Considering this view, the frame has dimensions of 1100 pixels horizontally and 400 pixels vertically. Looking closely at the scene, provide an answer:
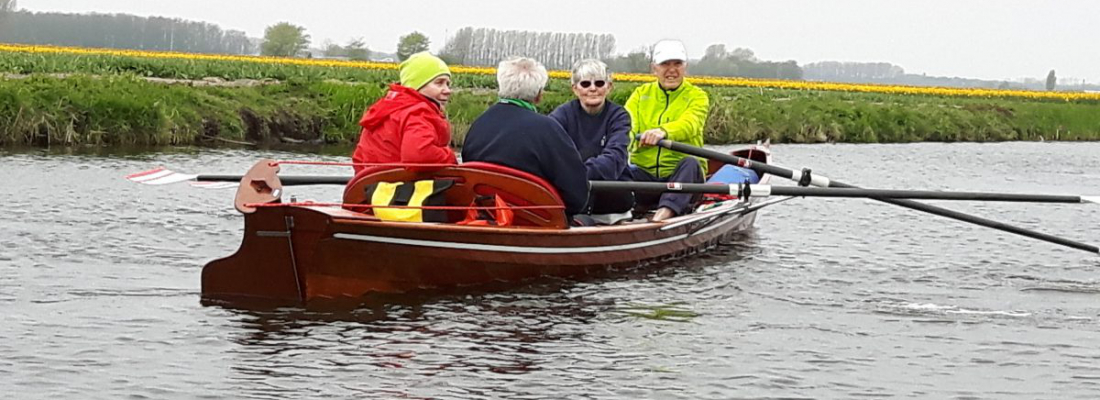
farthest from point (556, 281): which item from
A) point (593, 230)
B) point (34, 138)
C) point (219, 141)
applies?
point (219, 141)

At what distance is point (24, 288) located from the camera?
9898 millimetres

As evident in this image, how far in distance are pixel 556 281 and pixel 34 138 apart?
14.1m

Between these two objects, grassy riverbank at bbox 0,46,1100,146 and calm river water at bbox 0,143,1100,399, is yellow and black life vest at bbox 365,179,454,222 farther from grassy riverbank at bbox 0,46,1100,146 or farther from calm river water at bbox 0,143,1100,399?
grassy riverbank at bbox 0,46,1100,146

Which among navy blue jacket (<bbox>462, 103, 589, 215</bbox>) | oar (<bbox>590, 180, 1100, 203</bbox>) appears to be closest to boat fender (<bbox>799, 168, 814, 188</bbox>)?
oar (<bbox>590, 180, 1100, 203</bbox>)

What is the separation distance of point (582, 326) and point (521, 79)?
63.5 inches

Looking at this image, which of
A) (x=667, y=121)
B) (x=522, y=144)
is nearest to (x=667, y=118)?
(x=667, y=121)

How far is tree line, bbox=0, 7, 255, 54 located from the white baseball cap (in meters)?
80.5

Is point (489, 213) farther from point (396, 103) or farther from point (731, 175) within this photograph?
point (731, 175)

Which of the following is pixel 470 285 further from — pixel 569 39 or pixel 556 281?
pixel 569 39

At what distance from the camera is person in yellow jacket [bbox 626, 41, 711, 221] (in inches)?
499

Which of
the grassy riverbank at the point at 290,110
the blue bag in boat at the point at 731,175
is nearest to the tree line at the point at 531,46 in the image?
the grassy riverbank at the point at 290,110

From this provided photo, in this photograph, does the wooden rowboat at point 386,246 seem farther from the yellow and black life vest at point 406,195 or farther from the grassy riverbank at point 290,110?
the grassy riverbank at point 290,110

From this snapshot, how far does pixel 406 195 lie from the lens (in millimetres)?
9625

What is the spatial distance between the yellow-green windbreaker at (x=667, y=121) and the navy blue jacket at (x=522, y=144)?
259 cm
